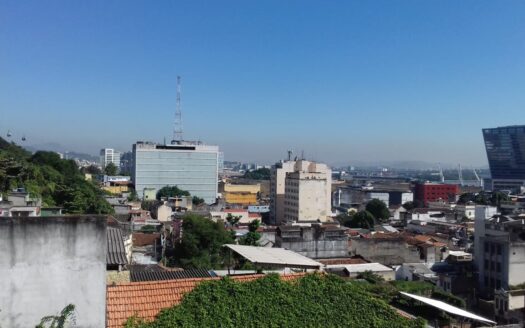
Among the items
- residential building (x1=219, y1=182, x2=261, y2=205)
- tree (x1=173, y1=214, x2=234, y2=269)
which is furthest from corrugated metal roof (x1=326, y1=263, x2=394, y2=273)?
residential building (x1=219, y1=182, x2=261, y2=205)

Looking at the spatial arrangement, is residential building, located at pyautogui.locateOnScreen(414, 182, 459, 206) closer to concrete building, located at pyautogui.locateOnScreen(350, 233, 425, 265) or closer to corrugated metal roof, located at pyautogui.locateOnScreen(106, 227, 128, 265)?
concrete building, located at pyautogui.locateOnScreen(350, 233, 425, 265)

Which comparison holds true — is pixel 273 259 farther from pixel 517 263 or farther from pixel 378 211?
pixel 378 211

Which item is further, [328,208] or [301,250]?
[328,208]

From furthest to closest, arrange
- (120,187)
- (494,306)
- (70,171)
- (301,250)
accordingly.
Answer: (120,187), (70,171), (301,250), (494,306)

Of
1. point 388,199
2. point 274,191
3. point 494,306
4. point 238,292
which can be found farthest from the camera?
point 388,199

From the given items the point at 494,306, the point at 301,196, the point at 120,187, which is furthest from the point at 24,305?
the point at 120,187

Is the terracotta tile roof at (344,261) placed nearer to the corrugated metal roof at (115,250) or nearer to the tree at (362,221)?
the corrugated metal roof at (115,250)

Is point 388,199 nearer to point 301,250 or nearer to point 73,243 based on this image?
point 301,250
